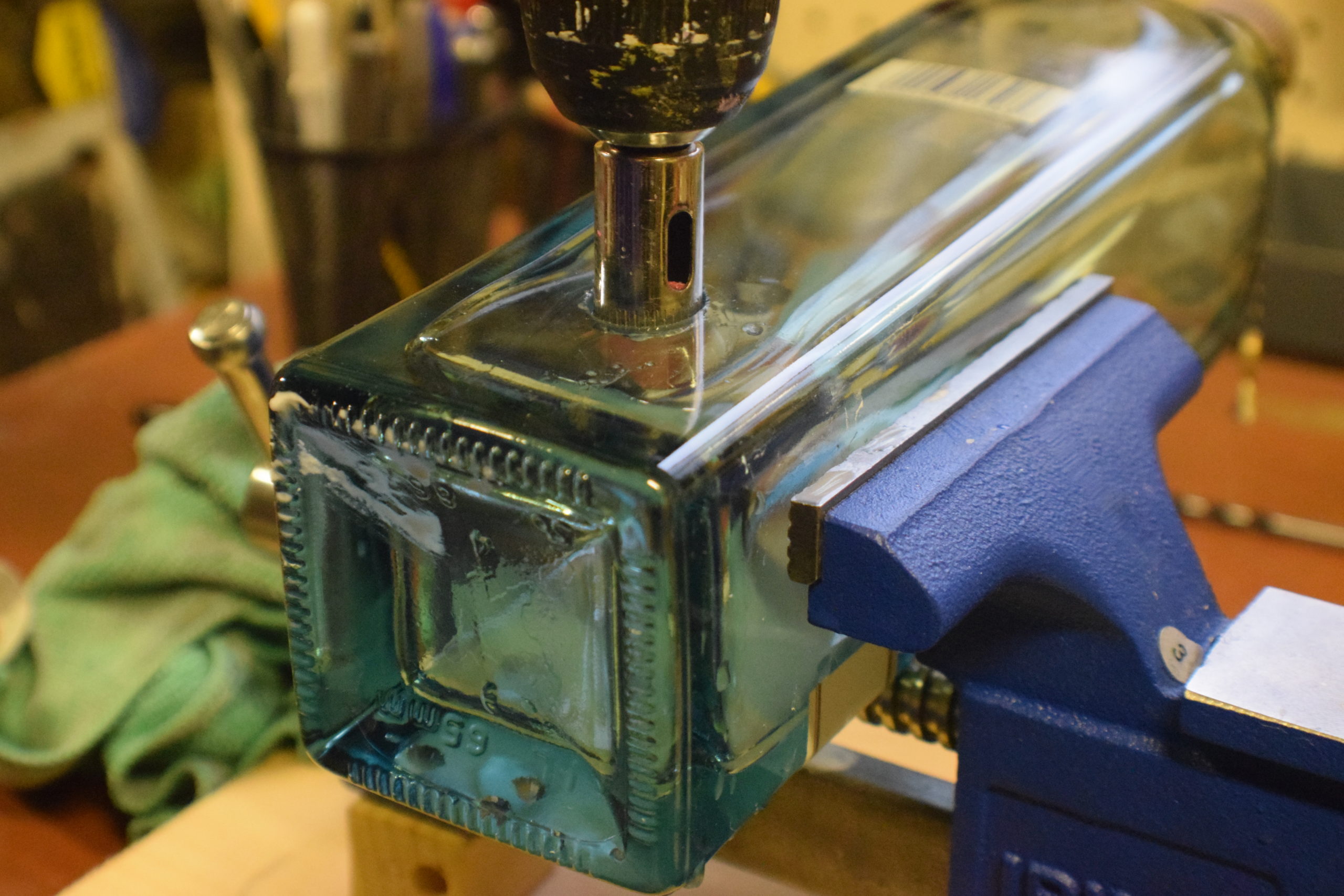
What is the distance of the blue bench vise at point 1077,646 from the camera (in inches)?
11.4

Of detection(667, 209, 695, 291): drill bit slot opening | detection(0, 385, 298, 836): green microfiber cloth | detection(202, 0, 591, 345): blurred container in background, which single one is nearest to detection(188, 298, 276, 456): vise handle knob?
detection(0, 385, 298, 836): green microfiber cloth

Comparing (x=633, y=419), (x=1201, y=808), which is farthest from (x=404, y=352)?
(x=1201, y=808)

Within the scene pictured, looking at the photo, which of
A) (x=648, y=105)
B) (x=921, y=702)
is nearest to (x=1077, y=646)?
(x=921, y=702)

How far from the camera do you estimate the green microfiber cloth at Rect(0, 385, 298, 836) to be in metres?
0.49

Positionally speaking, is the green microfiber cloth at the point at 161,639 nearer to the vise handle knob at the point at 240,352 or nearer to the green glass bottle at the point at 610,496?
the vise handle knob at the point at 240,352

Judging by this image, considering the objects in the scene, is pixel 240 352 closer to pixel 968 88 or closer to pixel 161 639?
pixel 161 639

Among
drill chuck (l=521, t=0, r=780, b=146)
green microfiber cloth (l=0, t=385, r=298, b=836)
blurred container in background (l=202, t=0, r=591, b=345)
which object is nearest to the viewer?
drill chuck (l=521, t=0, r=780, b=146)

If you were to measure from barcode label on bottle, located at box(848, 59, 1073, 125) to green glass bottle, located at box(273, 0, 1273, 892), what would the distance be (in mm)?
48

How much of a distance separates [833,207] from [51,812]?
0.36 meters

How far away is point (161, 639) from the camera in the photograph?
20.3 inches

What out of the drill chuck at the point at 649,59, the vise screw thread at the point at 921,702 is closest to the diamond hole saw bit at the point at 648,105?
the drill chuck at the point at 649,59

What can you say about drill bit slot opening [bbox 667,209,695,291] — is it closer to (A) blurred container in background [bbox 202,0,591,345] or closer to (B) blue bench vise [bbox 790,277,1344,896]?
(B) blue bench vise [bbox 790,277,1344,896]

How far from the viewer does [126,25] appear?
1.05 meters

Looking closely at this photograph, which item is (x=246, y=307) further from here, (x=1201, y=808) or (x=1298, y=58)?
(x=1298, y=58)
